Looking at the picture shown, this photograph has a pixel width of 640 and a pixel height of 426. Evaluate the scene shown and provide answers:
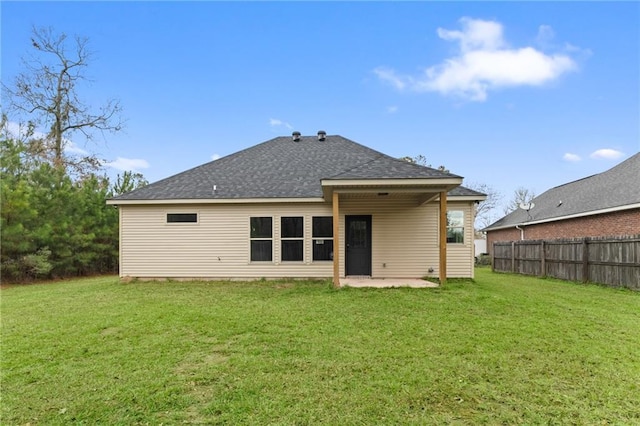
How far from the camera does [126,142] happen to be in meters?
19.9

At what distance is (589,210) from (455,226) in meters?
7.50

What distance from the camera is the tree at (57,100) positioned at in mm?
17219

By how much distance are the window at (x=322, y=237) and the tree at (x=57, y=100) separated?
15832mm

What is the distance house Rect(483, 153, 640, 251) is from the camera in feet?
38.2

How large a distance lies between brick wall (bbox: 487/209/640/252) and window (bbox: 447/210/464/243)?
6151 mm

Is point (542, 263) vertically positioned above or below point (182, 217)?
below

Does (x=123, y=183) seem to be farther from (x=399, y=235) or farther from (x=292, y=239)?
(x=399, y=235)

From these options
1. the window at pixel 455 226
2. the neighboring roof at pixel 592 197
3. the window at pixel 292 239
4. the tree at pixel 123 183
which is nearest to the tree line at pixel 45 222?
the tree at pixel 123 183

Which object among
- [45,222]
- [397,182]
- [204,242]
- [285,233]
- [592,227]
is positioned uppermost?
[397,182]

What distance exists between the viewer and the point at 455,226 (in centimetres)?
1004

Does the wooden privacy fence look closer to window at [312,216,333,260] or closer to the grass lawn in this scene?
the grass lawn

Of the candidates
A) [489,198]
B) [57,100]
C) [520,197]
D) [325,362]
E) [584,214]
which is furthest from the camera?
[489,198]

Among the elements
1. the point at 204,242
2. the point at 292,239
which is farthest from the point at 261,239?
the point at 204,242

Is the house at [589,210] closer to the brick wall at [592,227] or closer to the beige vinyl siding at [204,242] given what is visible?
the brick wall at [592,227]
